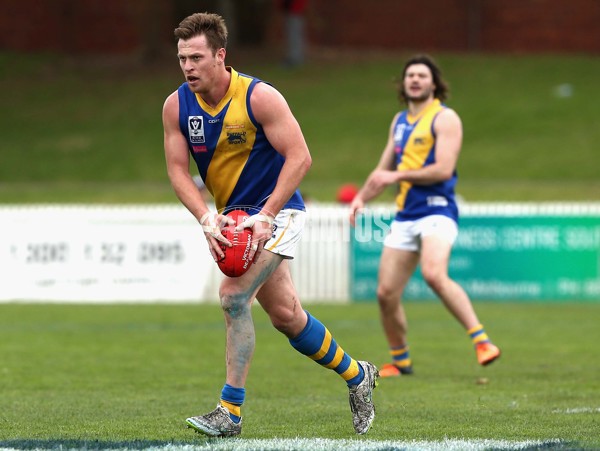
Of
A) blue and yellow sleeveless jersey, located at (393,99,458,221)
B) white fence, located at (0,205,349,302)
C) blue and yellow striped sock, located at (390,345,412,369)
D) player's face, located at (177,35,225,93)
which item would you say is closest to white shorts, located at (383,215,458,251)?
blue and yellow sleeveless jersey, located at (393,99,458,221)

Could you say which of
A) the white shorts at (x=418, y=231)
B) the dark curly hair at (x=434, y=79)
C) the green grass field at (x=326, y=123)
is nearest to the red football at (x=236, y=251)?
the white shorts at (x=418, y=231)

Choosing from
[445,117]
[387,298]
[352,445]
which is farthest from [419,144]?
[352,445]

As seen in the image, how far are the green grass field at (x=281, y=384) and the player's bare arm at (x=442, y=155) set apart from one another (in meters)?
1.44

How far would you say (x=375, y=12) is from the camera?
3966cm

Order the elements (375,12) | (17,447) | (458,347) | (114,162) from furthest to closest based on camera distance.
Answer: (375,12)
(114,162)
(458,347)
(17,447)

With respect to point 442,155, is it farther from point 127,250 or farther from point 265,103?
point 127,250

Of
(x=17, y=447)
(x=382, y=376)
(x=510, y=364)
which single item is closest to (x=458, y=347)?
(x=510, y=364)

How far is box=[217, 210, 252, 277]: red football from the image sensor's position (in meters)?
6.50

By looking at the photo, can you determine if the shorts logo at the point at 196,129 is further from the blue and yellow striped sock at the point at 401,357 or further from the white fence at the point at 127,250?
the white fence at the point at 127,250

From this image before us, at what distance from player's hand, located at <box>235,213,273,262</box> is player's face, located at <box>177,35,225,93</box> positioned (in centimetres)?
69

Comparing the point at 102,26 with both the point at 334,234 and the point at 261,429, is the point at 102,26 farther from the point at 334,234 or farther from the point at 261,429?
the point at 261,429

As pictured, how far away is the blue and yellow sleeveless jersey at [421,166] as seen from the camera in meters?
9.96

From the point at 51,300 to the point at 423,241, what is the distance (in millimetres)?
9681

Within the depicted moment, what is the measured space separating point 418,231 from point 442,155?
0.58 meters
